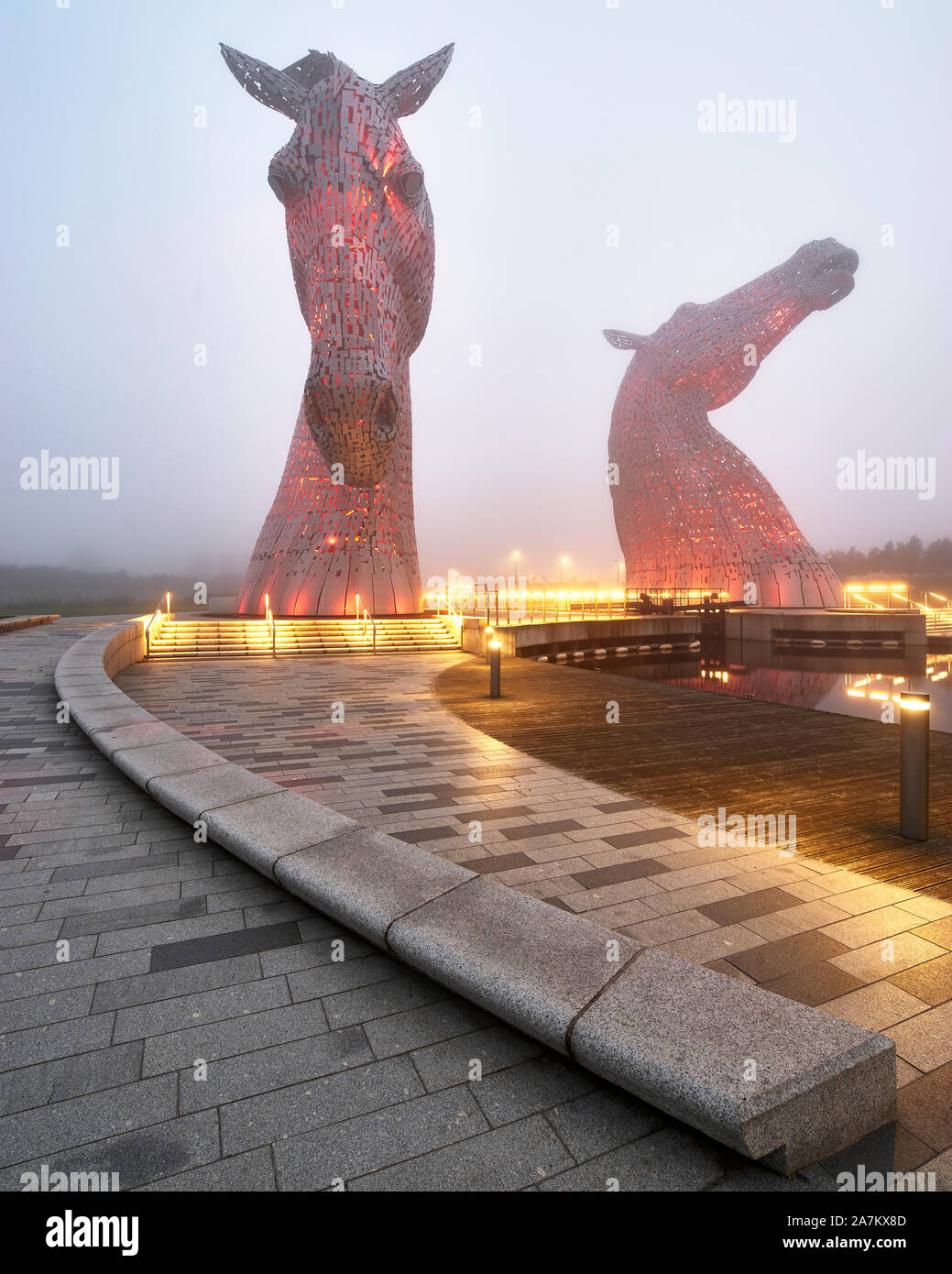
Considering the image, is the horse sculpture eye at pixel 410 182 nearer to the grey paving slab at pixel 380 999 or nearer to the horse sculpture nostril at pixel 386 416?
the horse sculpture nostril at pixel 386 416

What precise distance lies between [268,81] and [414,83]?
4.99 m

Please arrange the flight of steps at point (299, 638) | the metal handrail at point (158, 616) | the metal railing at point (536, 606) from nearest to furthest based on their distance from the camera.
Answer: the metal handrail at point (158, 616) < the flight of steps at point (299, 638) < the metal railing at point (536, 606)

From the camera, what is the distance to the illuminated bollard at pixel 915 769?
4.65 metres

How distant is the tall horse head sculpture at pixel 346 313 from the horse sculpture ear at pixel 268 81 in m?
0.04

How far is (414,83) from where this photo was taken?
75.0 feet

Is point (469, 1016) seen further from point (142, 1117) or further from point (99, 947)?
point (99, 947)

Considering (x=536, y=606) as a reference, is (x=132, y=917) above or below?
below

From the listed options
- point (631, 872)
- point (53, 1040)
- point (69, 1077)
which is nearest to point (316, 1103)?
point (69, 1077)

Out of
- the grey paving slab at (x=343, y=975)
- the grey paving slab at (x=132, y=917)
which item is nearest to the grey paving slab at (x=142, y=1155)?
the grey paving slab at (x=343, y=975)

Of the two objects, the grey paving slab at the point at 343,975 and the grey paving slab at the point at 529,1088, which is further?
the grey paving slab at the point at 343,975

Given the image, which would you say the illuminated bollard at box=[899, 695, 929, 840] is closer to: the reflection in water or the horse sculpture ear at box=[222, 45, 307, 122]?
the reflection in water

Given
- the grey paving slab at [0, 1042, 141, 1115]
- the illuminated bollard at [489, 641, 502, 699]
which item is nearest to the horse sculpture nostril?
the illuminated bollard at [489, 641, 502, 699]

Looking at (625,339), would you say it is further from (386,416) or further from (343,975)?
(343,975)

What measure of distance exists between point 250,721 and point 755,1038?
8.35 metres
